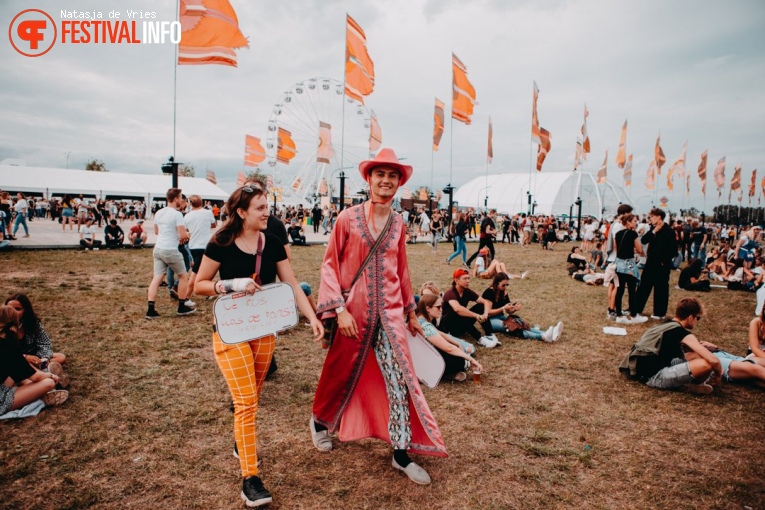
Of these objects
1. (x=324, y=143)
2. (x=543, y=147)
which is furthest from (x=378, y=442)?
(x=543, y=147)

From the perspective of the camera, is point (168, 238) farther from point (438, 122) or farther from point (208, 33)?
point (438, 122)

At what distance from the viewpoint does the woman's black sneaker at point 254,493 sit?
8.36 ft

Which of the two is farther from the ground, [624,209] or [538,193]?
[538,193]

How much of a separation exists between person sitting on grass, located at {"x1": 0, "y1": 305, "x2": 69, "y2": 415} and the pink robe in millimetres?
2584

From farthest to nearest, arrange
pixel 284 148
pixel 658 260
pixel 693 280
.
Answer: pixel 284 148 → pixel 693 280 → pixel 658 260

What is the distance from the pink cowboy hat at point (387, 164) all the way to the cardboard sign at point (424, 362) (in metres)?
1.17

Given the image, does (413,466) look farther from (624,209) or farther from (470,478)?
(624,209)

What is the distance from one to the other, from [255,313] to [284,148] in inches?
958

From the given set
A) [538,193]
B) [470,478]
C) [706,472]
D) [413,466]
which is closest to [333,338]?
[413,466]

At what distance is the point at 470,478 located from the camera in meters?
2.97

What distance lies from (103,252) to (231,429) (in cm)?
1355

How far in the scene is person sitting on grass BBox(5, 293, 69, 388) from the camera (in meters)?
4.01

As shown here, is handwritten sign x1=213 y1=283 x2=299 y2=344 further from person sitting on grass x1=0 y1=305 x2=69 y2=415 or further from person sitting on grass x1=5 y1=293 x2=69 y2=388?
person sitting on grass x1=5 y1=293 x2=69 y2=388

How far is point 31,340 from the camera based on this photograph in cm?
420
